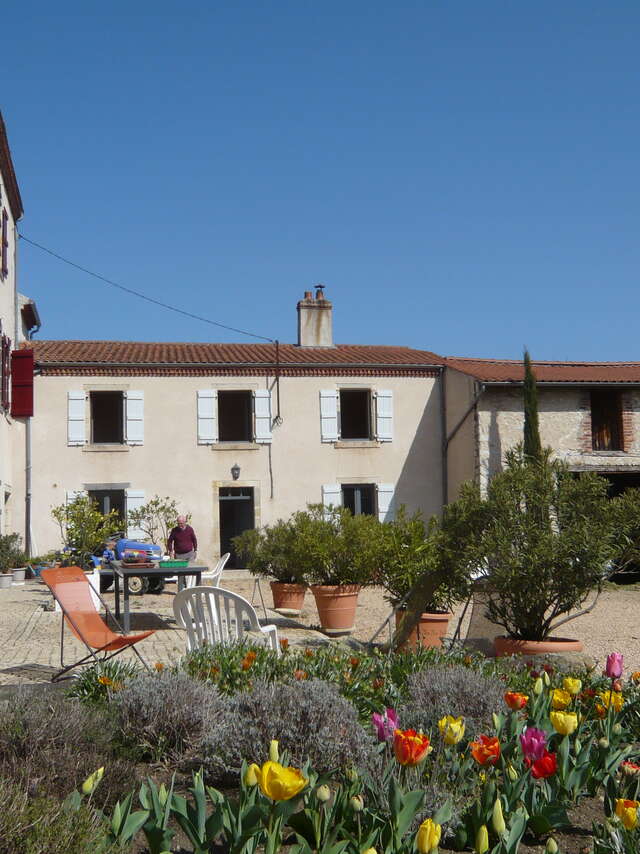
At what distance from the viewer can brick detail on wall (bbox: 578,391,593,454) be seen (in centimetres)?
1895

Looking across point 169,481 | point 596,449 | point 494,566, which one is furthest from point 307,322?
point 494,566

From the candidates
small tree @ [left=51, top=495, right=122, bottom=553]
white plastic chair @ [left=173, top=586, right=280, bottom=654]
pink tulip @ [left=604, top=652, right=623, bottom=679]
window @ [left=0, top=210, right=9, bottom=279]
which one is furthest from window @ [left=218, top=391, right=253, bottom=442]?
pink tulip @ [left=604, top=652, right=623, bottom=679]

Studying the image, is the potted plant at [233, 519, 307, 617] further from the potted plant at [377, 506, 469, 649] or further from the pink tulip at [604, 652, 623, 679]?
the pink tulip at [604, 652, 623, 679]

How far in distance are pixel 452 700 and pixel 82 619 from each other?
3211mm

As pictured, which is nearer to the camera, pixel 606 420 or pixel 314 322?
pixel 606 420

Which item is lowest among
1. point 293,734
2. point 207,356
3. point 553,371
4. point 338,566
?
point 293,734

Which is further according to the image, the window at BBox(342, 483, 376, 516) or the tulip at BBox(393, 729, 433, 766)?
the window at BBox(342, 483, 376, 516)

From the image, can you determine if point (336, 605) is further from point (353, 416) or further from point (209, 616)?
point (353, 416)

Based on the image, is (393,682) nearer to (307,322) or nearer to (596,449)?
(596,449)

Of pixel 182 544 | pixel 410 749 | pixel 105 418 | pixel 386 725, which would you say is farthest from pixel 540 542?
pixel 105 418

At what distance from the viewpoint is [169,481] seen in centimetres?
1856

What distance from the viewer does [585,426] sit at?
19.0 m

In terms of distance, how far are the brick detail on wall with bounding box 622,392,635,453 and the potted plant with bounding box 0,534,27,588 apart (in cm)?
1241

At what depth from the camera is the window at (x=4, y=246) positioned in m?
15.4
